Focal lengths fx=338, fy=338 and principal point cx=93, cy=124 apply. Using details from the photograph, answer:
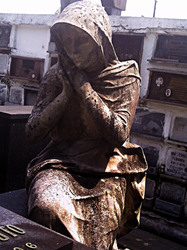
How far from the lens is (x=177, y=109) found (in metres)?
6.33

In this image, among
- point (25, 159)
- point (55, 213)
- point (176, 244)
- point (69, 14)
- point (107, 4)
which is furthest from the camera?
point (107, 4)

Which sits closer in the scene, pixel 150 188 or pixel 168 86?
pixel 168 86

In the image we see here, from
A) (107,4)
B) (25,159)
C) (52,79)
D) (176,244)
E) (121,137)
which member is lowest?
(176,244)

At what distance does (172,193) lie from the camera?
6398 mm

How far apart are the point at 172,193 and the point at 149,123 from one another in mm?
1412

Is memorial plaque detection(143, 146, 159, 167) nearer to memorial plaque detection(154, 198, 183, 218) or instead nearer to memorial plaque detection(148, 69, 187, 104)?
memorial plaque detection(154, 198, 183, 218)

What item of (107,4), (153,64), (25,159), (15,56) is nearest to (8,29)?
(15,56)

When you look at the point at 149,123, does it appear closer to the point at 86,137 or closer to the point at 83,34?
the point at 86,137

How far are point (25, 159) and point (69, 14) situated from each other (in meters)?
2.31

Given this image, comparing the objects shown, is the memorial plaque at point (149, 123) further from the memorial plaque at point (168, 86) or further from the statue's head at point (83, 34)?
the statue's head at point (83, 34)

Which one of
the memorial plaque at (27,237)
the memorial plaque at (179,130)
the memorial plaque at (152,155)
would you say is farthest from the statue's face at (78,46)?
the memorial plaque at (152,155)

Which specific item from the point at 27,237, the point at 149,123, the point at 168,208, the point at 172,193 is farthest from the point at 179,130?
the point at 27,237

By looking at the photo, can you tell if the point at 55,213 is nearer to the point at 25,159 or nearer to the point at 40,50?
the point at 25,159

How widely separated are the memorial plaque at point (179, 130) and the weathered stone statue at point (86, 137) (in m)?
3.82
